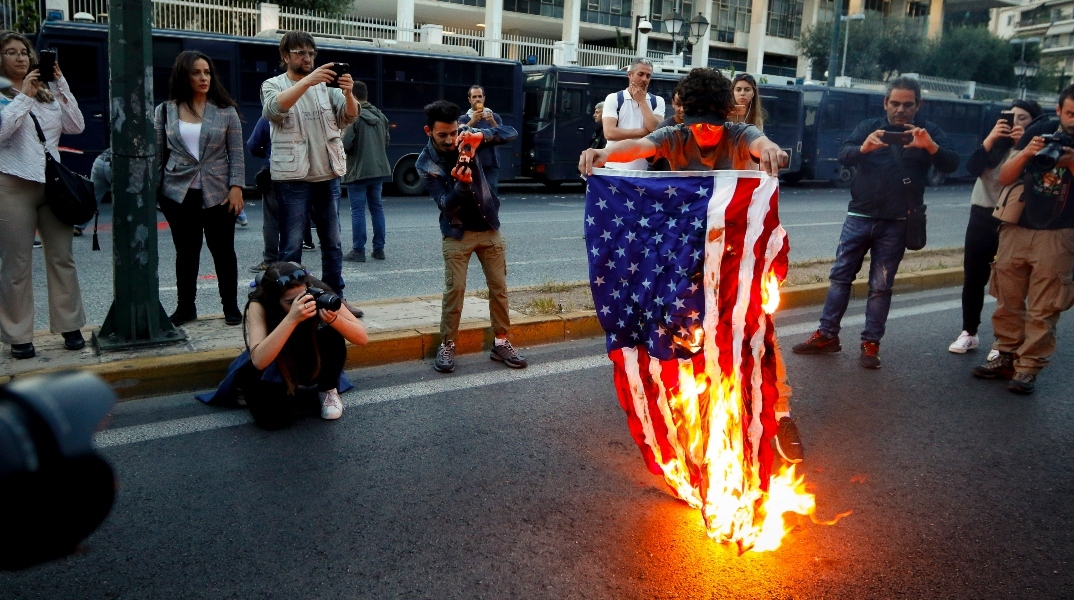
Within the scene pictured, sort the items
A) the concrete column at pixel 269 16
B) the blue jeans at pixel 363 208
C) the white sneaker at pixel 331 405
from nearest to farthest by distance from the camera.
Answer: the white sneaker at pixel 331 405 → the blue jeans at pixel 363 208 → the concrete column at pixel 269 16

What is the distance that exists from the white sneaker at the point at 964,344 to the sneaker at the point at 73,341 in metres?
5.67

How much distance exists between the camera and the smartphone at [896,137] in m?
5.45

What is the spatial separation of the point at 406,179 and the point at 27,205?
12.9m

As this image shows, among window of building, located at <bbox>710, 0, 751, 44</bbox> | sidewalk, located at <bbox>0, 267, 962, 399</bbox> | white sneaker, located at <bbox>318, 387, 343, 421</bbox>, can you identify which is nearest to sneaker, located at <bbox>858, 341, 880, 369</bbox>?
sidewalk, located at <bbox>0, 267, 962, 399</bbox>

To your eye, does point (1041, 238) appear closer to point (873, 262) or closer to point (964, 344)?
point (873, 262)

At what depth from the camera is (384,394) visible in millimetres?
5031

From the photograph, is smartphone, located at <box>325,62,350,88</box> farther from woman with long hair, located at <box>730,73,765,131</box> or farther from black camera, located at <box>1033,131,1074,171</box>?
black camera, located at <box>1033,131,1074,171</box>

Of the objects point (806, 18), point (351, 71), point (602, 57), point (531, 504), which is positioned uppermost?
point (806, 18)

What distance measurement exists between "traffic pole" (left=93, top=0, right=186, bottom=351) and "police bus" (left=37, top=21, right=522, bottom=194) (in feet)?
29.7

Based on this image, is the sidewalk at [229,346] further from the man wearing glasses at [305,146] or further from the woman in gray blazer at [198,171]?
the man wearing glasses at [305,146]

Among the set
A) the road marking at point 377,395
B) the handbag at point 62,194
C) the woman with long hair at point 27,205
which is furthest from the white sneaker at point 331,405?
the handbag at point 62,194

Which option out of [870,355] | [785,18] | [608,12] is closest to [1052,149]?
[870,355]

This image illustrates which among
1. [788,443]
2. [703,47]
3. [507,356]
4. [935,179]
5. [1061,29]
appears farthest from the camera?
[1061,29]

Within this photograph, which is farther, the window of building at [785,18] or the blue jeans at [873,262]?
the window of building at [785,18]
